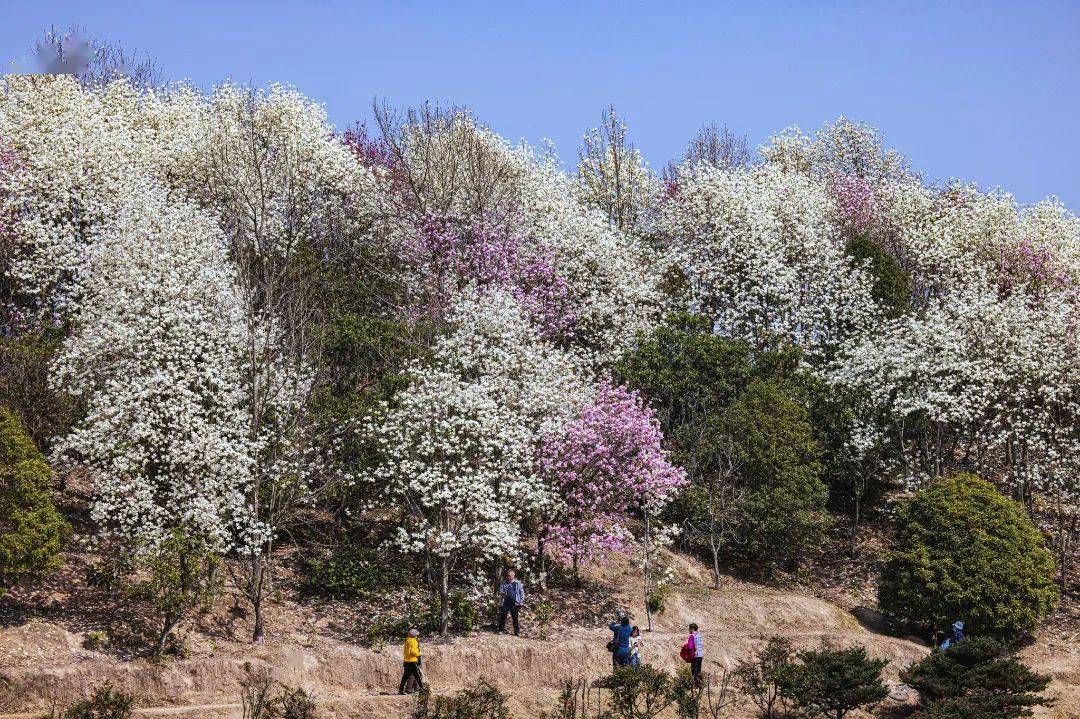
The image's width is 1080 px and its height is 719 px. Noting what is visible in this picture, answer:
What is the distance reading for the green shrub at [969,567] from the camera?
30406mm

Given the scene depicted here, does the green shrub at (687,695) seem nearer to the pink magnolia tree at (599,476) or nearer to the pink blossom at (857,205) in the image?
the pink magnolia tree at (599,476)

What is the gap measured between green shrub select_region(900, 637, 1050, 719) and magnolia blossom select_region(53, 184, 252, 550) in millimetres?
15844

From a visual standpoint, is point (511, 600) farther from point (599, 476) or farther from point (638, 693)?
point (638, 693)

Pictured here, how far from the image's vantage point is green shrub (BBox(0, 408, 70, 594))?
22.6m

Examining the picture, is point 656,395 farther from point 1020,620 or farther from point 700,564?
point 1020,620

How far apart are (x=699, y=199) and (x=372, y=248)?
14.3m

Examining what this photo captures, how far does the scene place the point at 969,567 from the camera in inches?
1211

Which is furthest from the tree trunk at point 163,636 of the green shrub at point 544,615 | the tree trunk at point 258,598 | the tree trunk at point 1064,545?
the tree trunk at point 1064,545

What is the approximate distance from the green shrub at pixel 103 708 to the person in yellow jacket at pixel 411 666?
5613 mm

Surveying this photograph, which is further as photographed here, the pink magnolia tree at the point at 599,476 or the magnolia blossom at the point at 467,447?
the pink magnolia tree at the point at 599,476

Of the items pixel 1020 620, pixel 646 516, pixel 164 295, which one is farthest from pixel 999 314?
pixel 164 295

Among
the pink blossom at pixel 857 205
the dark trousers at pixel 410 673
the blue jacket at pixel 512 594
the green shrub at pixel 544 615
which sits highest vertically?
the pink blossom at pixel 857 205

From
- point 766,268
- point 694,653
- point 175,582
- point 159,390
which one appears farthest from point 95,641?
point 766,268

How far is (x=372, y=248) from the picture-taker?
43.0 meters
